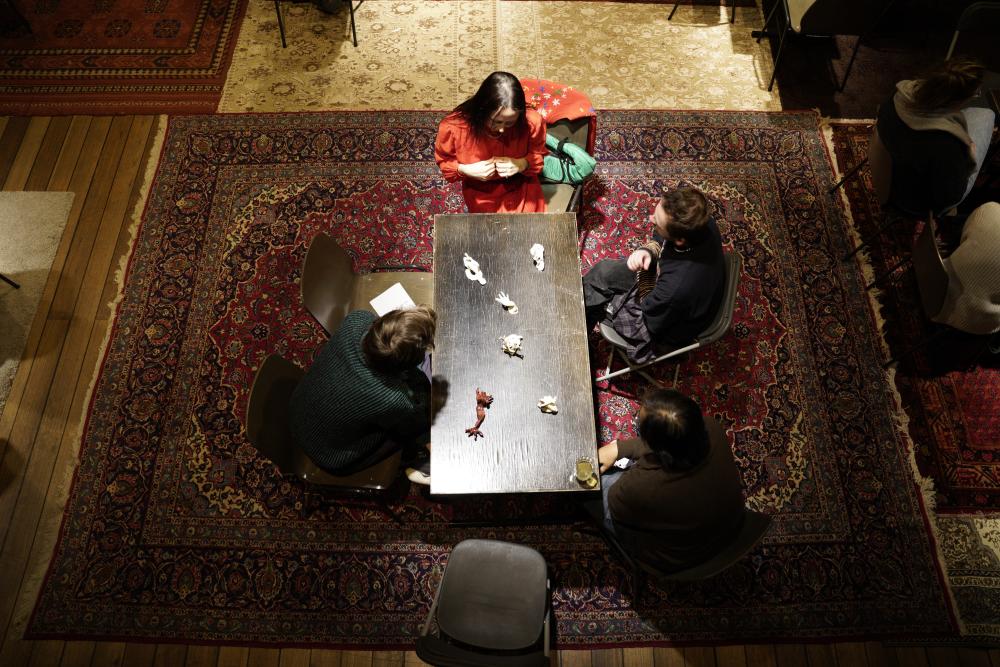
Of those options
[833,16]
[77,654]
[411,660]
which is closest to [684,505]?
[411,660]

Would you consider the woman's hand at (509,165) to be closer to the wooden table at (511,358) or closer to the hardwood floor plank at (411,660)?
the wooden table at (511,358)

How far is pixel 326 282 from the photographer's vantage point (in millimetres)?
2746

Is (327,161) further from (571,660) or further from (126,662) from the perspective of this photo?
(571,660)

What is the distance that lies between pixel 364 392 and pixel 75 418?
7.39ft

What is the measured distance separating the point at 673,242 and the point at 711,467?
1.03 metres

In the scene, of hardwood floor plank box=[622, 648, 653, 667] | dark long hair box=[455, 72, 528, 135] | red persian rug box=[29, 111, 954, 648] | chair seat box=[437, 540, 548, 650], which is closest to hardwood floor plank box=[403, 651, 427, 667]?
red persian rug box=[29, 111, 954, 648]

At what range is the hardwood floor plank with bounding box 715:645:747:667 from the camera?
2.83 meters

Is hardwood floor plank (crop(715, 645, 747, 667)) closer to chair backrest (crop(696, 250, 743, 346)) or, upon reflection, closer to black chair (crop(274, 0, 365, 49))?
→ chair backrest (crop(696, 250, 743, 346))

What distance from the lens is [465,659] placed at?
6.95 ft

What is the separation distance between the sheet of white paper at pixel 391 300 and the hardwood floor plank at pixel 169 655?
2.00 m

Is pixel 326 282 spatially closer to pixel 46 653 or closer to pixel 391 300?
pixel 391 300

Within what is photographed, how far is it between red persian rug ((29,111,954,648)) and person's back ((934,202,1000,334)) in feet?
2.04

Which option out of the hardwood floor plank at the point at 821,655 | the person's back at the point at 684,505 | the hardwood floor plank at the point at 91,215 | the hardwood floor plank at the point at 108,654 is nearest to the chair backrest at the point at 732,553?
the person's back at the point at 684,505

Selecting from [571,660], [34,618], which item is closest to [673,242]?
[571,660]
